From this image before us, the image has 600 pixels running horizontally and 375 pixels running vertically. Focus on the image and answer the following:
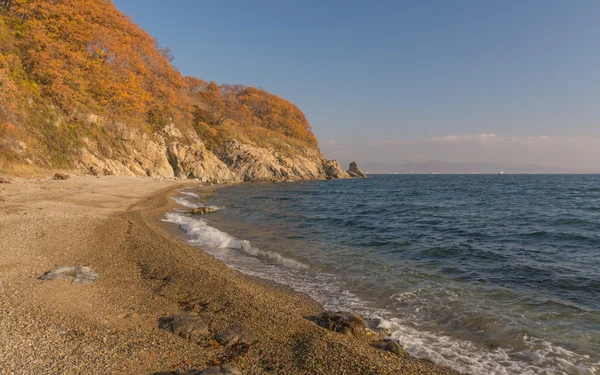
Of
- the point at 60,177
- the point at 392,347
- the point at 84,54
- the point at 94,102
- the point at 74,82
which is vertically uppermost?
the point at 84,54

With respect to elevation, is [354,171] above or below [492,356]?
above

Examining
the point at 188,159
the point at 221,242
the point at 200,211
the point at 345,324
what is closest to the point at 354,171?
the point at 188,159

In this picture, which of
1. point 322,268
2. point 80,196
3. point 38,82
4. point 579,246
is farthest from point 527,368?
point 38,82

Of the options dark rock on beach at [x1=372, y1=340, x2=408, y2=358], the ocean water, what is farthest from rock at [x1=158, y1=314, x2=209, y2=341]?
the ocean water

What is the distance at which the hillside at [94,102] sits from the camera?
29.4 meters

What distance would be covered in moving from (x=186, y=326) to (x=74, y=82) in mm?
40952

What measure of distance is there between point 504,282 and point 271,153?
77.4m

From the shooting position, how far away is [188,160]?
59.9 metres

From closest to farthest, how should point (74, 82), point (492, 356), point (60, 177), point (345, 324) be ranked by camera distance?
point (492, 356)
point (345, 324)
point (60, 177)
point (74, 82)

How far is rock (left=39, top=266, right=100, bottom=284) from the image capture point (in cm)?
822

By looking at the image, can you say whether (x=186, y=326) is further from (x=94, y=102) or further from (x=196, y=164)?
(x=196, y=164)

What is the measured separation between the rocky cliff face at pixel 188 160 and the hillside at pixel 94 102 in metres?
0.18

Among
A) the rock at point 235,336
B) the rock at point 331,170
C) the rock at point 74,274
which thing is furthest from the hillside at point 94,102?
the rock at point 331,170

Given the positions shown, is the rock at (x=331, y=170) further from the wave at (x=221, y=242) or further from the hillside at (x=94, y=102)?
the wave at (x=221, y=242)
